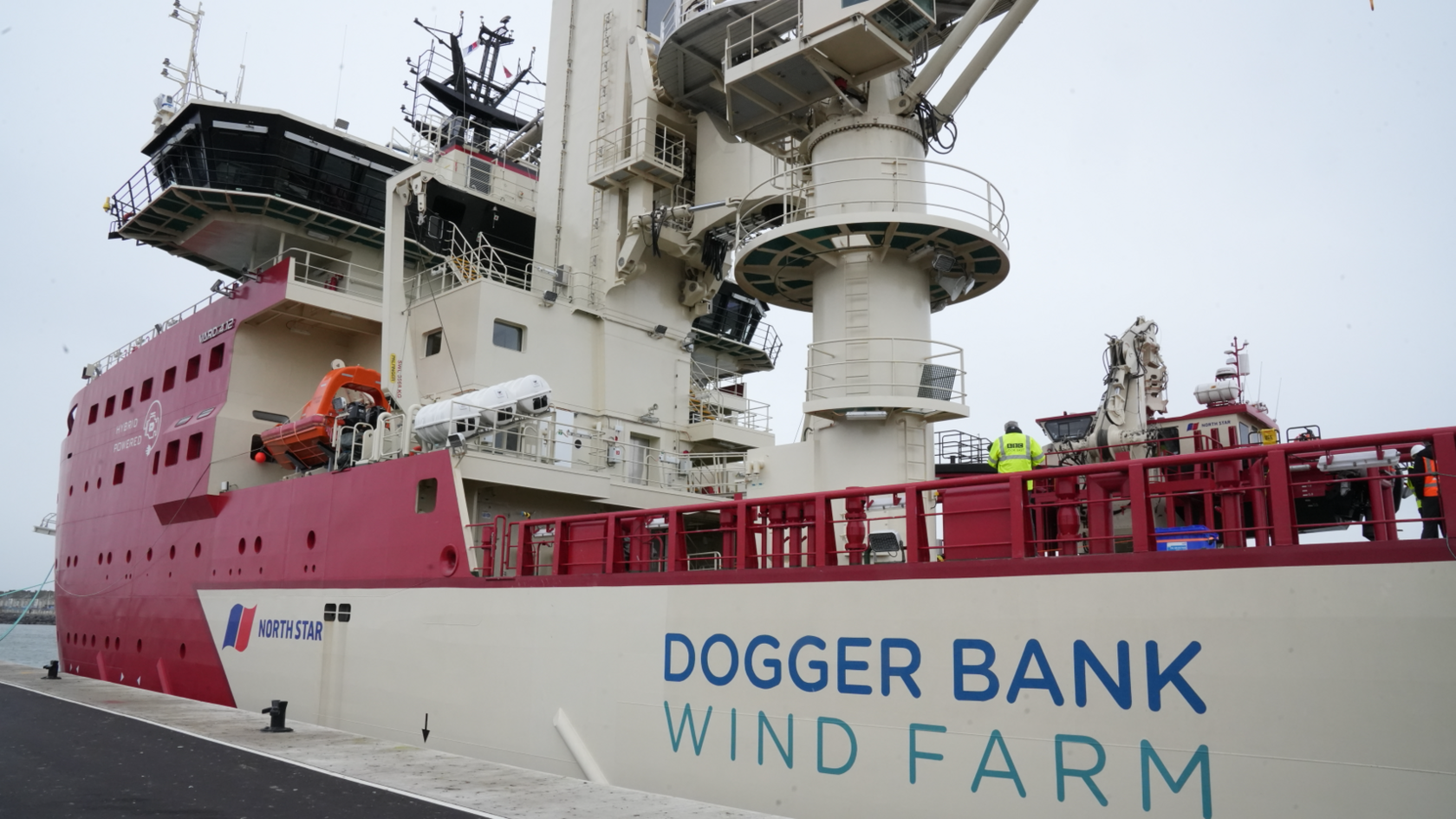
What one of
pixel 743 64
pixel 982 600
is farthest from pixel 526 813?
pixel 743 64

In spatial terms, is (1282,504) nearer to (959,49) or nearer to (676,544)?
(676,544)

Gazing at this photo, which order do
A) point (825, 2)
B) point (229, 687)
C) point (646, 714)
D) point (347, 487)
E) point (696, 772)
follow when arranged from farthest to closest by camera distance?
point (229, 687) → point (347, 487) → point (825, 2) → point (646, 714) → point (696, 772)

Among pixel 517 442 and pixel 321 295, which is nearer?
pixel 517 442

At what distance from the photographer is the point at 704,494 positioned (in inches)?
688

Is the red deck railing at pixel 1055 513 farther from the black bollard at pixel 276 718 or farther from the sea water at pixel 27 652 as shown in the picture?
the sea water at pixel 27 652

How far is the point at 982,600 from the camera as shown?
26.5 ft

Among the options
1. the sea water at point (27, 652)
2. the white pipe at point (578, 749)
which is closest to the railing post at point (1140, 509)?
the white pipe at point (578, 749)

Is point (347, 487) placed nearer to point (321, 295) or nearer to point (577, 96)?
point (321, 295)

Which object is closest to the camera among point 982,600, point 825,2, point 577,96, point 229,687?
point 982,600

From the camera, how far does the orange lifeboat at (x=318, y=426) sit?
1638cm

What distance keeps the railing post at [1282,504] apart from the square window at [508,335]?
1228 centimetres

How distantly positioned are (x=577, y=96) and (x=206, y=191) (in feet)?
25.6

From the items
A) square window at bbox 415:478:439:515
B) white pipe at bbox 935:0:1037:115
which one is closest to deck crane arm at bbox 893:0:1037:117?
white pipe at bbox 935:0:1037:115

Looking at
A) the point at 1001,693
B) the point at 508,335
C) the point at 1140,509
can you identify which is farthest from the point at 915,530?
the point at 508,335
